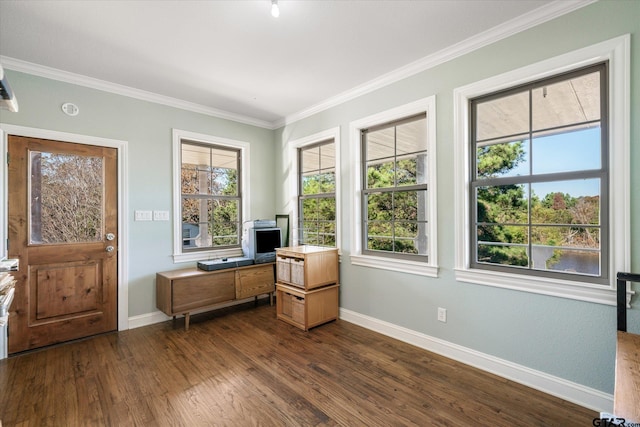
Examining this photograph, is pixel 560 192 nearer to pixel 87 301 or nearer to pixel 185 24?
pixel 185 24

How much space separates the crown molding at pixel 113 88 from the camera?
2717mm

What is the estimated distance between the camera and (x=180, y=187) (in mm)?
3676

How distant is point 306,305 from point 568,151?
102 inches

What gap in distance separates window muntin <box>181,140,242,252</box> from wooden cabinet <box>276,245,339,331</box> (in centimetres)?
103

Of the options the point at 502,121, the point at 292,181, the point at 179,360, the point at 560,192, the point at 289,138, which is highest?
the point at 289,138

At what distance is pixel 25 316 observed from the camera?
8.97 feet

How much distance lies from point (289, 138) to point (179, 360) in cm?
303

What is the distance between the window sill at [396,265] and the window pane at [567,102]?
1396mm

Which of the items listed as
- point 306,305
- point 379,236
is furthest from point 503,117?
point 306,305

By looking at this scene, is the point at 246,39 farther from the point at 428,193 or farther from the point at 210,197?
the point at 210,197

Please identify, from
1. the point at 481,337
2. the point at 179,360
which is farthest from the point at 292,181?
the point at 481,337

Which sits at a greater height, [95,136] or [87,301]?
[95,136]

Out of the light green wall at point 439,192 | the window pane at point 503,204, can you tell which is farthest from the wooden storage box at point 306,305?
the window pane at point 503,204

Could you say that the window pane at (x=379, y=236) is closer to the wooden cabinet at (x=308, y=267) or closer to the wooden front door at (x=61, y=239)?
the wooden cabinet at (x=308, y=267)
